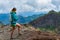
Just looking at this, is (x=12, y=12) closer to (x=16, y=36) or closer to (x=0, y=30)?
(x=16, y=36)

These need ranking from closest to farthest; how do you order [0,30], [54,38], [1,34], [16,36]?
1. [54,38]
2. [16,36]
3. [1,34]
4. [0,30]

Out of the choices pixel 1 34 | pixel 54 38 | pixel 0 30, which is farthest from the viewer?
pixel 0 30

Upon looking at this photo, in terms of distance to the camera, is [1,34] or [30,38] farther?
[1,34]

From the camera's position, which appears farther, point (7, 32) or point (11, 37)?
point (7, 32)

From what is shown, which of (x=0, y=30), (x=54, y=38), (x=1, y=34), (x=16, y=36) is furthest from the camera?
(x=0, y=30)

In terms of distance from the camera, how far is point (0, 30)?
73.2ft

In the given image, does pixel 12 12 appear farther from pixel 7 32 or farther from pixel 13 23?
pixel 7 32

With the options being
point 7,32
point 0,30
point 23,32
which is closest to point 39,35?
point 23,32

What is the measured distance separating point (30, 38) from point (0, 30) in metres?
4.90

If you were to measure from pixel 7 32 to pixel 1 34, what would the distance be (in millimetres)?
617

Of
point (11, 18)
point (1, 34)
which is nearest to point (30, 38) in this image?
point (11, 18)

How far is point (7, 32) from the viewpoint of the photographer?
21.0 m

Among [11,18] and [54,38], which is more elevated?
[11,18]

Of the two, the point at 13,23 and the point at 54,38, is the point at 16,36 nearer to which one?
the point at 13,23
